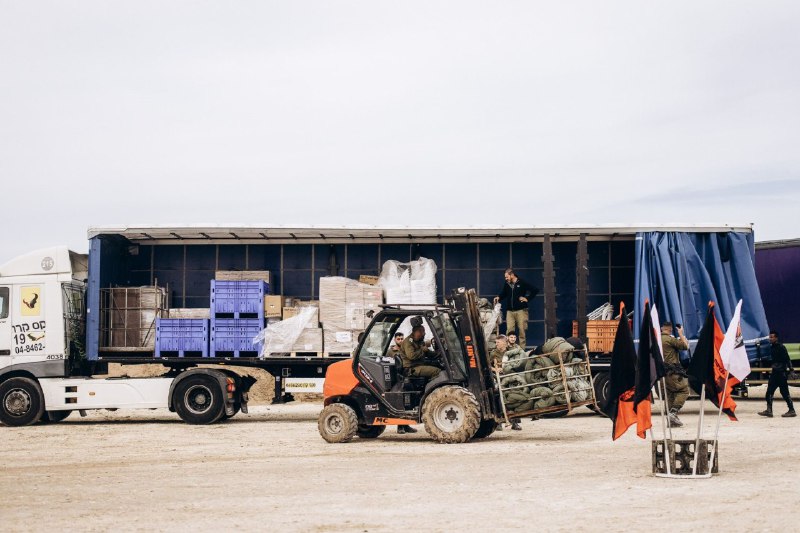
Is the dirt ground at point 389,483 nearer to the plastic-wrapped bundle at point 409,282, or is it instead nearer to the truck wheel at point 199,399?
the truck wheel at point 199,399

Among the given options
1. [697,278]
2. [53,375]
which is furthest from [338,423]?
[697,278]

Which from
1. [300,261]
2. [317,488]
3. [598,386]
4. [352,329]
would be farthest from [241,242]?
[317,488]

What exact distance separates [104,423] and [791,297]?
1403 centimetres

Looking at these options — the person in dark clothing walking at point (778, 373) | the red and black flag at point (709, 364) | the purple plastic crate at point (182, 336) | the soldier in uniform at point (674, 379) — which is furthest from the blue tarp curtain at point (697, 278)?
the purple plastic crate at point (182, 336)

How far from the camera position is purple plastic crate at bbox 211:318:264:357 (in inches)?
743

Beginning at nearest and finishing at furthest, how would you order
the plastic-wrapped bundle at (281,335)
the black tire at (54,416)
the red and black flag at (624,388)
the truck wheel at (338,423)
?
1. the red and black flag at (624,388)
2. the truck wheel at (338,423)
3. the plastic-wrapped bundle at (281,335)
4. the black tire at (54,416)

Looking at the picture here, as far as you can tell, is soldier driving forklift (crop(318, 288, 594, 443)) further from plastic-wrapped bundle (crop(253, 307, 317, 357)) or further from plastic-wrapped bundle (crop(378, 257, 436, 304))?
plastic-wrapped bundle (crop(378, 257, 436, 304))

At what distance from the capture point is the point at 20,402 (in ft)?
61.7

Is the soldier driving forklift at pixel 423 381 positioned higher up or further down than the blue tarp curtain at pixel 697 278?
further down

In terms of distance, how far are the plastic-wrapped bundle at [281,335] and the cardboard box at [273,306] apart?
0.74 ft

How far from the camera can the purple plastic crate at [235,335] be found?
61.9 feet

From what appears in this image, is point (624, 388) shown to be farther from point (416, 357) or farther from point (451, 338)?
point (416, 357)

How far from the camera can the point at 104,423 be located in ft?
65.8

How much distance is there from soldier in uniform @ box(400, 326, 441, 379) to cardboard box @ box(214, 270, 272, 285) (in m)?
5.31
